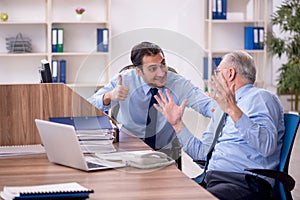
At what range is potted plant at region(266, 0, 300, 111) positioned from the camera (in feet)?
26.9

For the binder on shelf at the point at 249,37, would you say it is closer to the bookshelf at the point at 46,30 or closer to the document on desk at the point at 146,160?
the bookshelf at the point at 46,30

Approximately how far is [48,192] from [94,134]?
0.93 meters

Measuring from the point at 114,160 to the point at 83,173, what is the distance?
212 mm

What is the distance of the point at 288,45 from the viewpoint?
27.6ft

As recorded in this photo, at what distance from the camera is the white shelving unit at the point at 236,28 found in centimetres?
860

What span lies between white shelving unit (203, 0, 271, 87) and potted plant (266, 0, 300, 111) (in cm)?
25

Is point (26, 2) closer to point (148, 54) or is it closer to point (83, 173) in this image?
point (148, 54)

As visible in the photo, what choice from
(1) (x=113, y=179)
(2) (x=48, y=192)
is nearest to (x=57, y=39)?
(1) (x=113, y=179)

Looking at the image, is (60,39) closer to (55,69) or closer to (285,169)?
(55,69)

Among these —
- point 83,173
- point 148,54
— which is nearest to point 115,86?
point 148,54

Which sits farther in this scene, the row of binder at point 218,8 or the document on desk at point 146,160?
the row of binder at point 218,8

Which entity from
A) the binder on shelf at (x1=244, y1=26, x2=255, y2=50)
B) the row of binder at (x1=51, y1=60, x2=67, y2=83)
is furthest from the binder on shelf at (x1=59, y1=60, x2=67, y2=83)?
the binder on shelf at (x1=244, y1=26, x2=255, y2=50)

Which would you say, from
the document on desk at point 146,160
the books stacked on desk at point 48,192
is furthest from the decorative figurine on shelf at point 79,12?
the books stacked on desk at point 48,192

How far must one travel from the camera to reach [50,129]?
2.57 m
